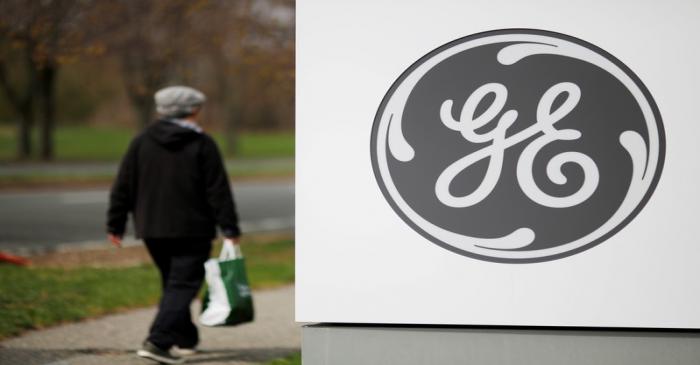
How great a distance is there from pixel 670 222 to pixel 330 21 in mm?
1801

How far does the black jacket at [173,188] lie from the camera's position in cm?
573

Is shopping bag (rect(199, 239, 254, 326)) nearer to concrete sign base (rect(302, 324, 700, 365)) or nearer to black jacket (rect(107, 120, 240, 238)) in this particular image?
black jacket (rect(107, 120, 240, 238))

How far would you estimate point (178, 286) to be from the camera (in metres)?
5.79

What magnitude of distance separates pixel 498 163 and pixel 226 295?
2.04 meters

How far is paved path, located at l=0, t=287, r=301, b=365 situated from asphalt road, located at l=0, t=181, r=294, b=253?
544 cm

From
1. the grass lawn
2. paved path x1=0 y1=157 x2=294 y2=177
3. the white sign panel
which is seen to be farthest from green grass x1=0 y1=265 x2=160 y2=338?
paved path x1=0 y1=157 x2=294 y2=177

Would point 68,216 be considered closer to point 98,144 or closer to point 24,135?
point 24,135

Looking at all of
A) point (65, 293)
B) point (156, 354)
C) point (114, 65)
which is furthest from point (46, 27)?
point (114, 65)

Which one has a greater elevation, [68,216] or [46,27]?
[46,27]

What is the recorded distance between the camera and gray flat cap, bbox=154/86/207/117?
589 cm

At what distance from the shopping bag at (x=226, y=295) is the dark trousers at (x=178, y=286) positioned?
189 mm

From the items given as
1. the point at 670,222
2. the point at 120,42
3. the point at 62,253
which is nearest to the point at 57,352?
the point at 670,222

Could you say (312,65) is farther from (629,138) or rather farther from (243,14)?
(243,14)

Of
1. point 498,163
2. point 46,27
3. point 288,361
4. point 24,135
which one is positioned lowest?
point 288,361
